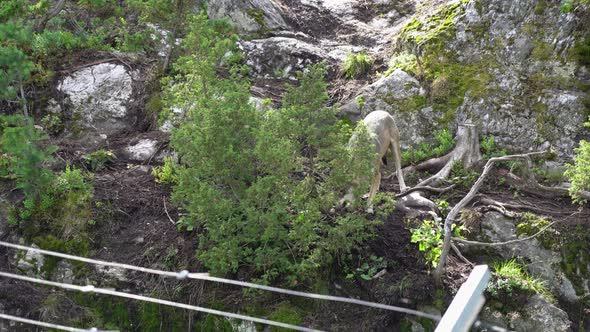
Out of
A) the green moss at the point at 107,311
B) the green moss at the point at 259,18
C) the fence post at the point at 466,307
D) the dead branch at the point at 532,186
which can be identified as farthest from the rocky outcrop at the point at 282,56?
the fence post at the point at 466,307

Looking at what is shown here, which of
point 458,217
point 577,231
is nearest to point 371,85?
point 458,217

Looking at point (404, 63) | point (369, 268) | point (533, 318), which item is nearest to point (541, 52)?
point (404, 63)

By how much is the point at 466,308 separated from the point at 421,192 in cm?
764

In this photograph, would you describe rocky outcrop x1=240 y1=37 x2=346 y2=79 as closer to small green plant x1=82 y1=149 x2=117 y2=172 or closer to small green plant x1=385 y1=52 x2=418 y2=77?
small green plant x1=385 y1=52 x2=418 y2=77

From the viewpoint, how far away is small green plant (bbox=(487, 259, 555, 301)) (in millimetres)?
9039

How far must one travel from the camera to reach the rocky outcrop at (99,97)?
13297mm

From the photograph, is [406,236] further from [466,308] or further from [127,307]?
[466,308]

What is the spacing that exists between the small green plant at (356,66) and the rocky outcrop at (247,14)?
2.67 meters

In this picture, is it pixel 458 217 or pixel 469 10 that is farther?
pixel 469 10

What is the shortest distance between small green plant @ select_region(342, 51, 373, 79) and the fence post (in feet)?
37.0

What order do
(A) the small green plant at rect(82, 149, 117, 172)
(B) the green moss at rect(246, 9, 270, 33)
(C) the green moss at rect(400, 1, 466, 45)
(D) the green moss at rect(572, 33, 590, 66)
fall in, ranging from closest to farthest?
1. (A) the small green plant at rect(82, 149, 117, 172)
2. (D) the green moss at rect(572, 33, 590, 66)
3. (C) the green moss at rect(400, 1, 466, 45)
4. (B) the green moss at rect(246, 9, 270, 33)

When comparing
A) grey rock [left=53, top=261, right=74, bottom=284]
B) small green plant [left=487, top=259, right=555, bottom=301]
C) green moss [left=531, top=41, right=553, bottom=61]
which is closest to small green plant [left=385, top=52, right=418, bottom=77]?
green moss [left=531, top=41, right=553, bottom=61]

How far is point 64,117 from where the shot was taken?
13.4 metres

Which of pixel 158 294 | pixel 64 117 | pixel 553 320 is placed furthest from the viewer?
pixel 64 117
